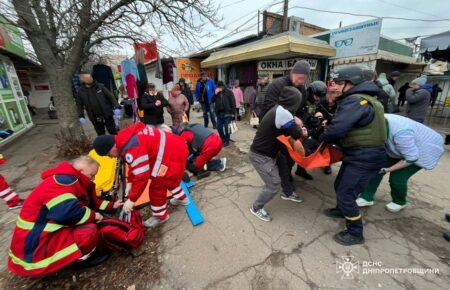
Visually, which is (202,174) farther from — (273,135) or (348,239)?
(348,239)

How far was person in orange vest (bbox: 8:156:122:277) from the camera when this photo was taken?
1714mm

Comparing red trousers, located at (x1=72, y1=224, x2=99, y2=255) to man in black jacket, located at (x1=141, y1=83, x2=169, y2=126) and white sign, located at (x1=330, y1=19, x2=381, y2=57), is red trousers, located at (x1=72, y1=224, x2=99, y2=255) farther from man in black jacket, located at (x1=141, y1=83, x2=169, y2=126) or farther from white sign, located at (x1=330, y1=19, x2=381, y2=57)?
white sign, located at (x1=330, y1=19, x2=381, y2=57)

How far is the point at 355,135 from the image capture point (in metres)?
2.06

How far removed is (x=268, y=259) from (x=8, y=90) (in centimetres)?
1109

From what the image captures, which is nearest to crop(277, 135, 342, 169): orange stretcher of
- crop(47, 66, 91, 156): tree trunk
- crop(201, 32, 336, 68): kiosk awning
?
crop(47, 66, 91, 156): tree trunk

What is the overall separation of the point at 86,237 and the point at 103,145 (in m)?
0.88

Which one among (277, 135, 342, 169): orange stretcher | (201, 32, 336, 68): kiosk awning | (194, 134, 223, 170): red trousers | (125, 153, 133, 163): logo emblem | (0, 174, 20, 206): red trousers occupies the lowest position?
(0, 174, 20, 206): red trousers

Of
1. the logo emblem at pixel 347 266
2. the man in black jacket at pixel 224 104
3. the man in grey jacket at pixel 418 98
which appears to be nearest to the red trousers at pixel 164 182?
the logo emblem at pixel 347 266

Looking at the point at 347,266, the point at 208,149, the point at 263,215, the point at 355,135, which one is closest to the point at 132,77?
the point at 208,149

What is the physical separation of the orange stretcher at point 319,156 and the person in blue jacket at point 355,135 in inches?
11.9

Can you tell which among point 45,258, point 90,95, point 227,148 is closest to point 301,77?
point 227,148

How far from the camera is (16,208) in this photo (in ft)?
10.6

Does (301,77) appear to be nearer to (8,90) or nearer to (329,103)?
(329,103)

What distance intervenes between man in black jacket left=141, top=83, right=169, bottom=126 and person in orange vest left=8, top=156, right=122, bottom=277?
123 inches
